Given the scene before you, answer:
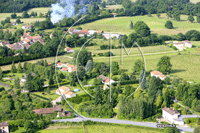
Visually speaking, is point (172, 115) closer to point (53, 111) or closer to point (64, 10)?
point (53, 111)

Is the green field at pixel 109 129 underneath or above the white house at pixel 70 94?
underneath

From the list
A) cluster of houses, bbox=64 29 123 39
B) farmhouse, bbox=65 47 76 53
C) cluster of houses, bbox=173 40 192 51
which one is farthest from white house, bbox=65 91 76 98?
cluster of houses, bbox=173 40 192 51

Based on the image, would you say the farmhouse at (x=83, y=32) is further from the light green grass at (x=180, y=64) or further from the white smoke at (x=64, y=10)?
the light green grass at (x=180, y=64)

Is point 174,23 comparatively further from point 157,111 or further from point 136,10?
point 157,111

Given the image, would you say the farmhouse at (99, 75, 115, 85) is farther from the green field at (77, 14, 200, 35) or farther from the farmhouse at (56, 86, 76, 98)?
the green field at (77, 14, 200, 35)

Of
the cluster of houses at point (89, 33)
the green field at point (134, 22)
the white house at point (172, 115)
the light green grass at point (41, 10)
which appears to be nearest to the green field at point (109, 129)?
the white house at point (172, 115)

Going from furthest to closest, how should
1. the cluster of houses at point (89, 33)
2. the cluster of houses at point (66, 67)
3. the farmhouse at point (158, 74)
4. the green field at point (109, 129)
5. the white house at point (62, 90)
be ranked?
1. the cluster of houses at point (89, 33)
2. the cluster of houses at point (66, 67)
3. the farmhouse at point (158, 74)
4. the white house at point (62, 90)
5. the green field at point (109, 129)
